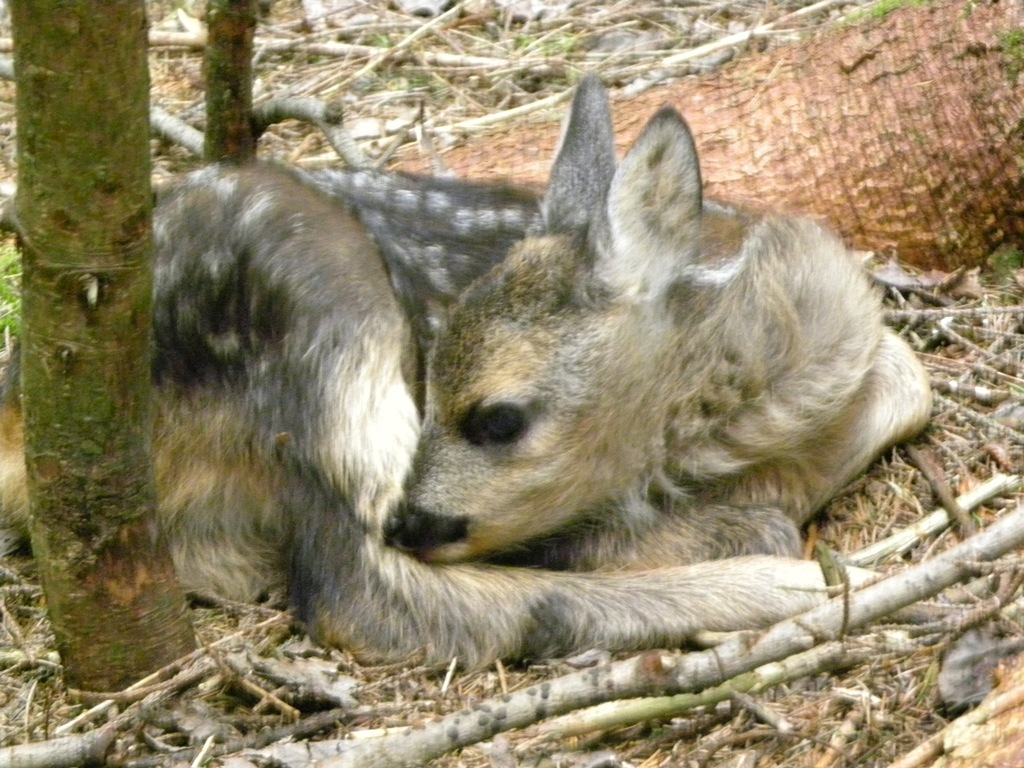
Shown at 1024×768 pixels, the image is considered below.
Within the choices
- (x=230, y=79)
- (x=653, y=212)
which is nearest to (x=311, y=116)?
(x=230, y=79)

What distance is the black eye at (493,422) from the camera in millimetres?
4180

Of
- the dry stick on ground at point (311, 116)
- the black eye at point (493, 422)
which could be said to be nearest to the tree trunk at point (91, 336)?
the black eye at point (493, 422)

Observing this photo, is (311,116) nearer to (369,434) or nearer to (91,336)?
(369,434)

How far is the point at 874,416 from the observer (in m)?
4.65

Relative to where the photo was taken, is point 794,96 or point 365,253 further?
point 794,96

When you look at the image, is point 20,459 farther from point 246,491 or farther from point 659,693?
point 659,693

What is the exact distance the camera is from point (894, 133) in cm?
572

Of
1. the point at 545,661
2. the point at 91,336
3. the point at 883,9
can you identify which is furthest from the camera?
the point at 883,9

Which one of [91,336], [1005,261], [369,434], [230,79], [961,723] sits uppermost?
[230,79]

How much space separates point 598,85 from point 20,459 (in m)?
2.13

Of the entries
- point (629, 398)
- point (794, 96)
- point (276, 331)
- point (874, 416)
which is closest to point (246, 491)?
point (276, 331)

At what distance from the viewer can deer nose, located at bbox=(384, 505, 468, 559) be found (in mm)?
4070

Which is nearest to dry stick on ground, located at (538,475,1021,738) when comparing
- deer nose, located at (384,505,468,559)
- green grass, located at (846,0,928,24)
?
deer nose, located at (384,505,468,559)

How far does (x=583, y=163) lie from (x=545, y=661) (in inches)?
59.2
